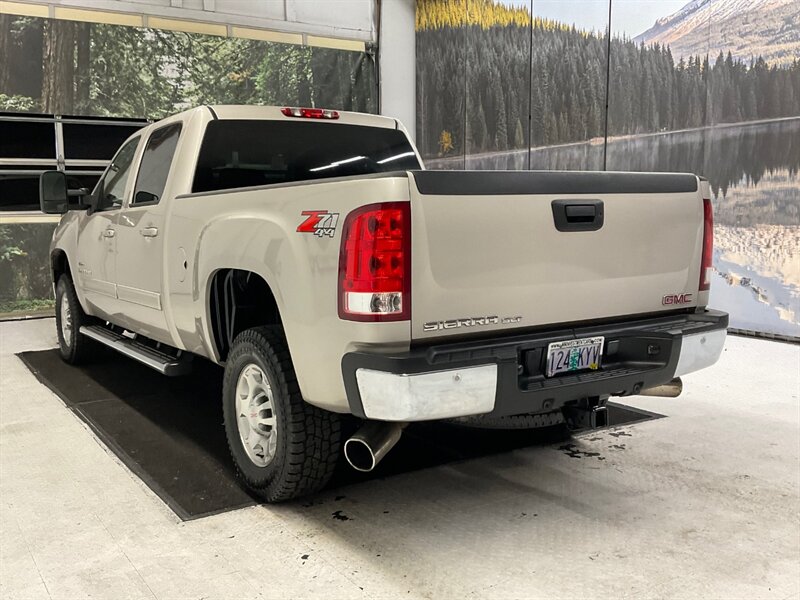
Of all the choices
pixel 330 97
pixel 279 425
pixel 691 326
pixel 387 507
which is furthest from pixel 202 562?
pixel 330 97

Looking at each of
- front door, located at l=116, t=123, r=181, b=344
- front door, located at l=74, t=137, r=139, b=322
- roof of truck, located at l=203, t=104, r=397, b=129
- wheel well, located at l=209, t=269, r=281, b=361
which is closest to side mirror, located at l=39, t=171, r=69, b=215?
front door, located at l=74, t=137, r=139, b=322

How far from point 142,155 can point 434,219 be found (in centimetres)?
265

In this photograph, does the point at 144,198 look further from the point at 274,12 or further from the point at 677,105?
the point at 274,12

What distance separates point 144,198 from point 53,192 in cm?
106

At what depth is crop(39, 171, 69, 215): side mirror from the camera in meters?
4.79

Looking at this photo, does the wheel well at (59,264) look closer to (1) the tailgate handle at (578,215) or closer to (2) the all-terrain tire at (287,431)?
(2) the all-terrain tire at (287,431)

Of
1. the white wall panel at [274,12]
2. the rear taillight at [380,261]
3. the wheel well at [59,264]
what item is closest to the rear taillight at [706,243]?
the rear taillight at [380,261]

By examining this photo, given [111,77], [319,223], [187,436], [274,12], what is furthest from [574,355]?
[274,12]

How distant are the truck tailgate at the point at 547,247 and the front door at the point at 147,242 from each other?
1864mm

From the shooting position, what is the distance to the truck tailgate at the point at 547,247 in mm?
2498

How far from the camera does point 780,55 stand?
21.5ft

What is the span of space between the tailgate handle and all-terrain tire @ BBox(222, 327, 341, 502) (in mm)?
1173

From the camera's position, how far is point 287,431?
2.89 m

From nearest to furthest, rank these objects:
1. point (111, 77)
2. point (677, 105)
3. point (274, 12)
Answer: point (677, 105), point (111, 77), point (274, 12)
